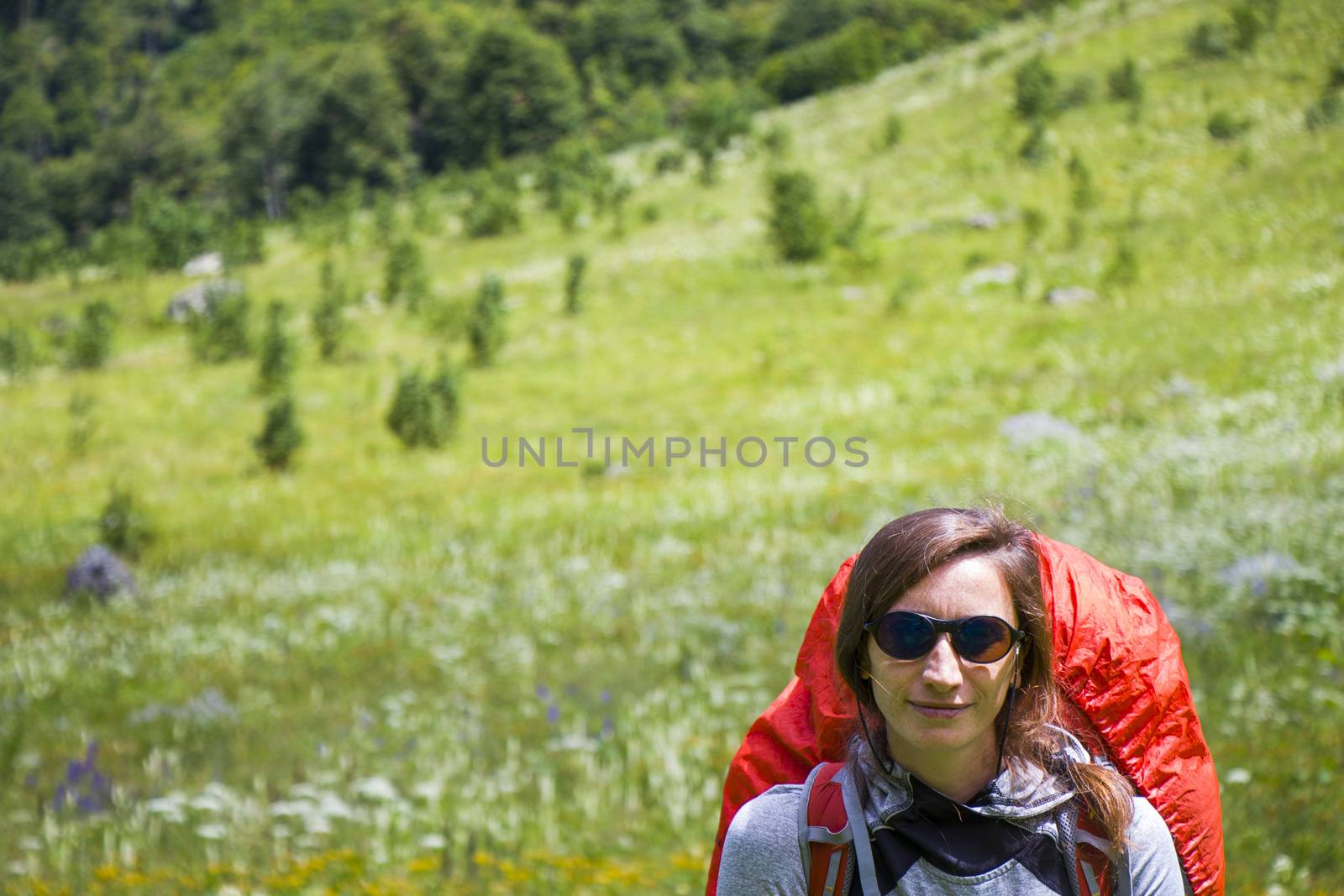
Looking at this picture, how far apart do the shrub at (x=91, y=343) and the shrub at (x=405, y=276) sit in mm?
6927

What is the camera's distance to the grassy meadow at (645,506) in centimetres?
455

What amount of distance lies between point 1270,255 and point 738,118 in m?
24.7

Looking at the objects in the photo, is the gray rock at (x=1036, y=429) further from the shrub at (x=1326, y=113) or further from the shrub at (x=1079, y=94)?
the shrub at (x=1079, y=94)

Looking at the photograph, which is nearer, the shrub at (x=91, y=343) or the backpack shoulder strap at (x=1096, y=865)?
the backpack shoulder strap at (x=1096, y=865)

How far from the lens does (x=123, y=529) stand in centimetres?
1125

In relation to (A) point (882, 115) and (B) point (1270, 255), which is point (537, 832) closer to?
(B) point (1270, 255)

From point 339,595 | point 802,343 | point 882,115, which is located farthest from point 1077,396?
point 882,115

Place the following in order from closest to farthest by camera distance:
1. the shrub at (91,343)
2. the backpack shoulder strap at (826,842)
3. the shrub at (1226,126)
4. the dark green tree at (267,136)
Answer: the backpack shoulder strap at (826,842) < the shrub at (91,343) < the shrub at (1226,126) < the dark green tree at (267,136)

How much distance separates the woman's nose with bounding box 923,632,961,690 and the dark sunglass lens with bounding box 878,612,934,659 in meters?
0.02

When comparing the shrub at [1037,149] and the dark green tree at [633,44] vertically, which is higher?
the dark green tree at [633,44]

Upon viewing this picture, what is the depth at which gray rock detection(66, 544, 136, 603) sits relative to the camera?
9.30 m

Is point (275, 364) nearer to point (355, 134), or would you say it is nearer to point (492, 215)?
point (492, 215)

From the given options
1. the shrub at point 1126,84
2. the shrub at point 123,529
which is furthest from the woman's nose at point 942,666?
the shrub at point 1126,84

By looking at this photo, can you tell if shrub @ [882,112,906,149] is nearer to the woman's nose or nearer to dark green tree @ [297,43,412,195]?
the woman's nose
